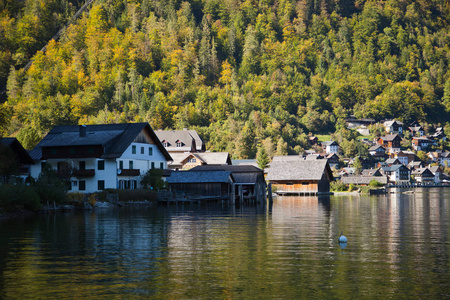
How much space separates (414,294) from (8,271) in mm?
14905

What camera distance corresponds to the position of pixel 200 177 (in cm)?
8300

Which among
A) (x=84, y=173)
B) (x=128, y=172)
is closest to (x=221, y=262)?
(x=128, y=172)

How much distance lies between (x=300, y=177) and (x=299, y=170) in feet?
5.34

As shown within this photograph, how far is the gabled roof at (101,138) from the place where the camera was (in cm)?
7556

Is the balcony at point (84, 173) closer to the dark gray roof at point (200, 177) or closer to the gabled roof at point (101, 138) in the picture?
the gabled roof at point (101, 138)

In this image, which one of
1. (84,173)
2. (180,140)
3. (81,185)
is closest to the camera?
(84,173)

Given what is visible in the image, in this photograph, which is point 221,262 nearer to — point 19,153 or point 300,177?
point 19,153

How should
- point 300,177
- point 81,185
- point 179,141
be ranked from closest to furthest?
1. point 81,185
2. point 300,177
3. point 179,141

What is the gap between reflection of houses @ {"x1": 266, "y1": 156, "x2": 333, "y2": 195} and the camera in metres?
118

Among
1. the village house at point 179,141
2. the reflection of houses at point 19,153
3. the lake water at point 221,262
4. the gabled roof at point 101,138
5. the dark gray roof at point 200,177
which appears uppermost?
the village house at point 179,141

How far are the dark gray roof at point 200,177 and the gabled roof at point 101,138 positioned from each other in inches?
234

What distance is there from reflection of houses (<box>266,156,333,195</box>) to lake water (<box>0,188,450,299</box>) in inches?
2945

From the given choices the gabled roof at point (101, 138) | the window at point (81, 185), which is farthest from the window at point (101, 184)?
the gabled roof at point (101, 138)

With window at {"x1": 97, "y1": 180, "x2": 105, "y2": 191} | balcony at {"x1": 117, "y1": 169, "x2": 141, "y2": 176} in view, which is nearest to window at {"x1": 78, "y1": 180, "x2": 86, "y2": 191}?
window at {"x1": 97, "y1": 180, "x2": 105, "y2": 191}
